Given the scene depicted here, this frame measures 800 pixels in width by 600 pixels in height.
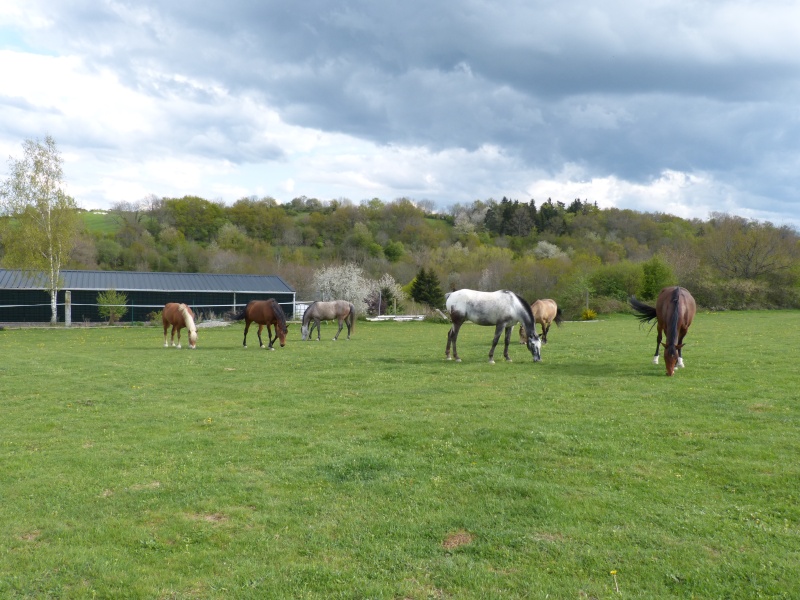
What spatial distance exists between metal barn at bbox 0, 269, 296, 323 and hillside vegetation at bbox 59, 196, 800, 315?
16.2m

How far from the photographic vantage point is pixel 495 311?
50.7 feet

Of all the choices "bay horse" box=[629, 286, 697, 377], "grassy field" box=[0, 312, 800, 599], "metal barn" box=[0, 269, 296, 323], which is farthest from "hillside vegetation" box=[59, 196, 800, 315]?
"grassy field" box=[0, 312, 800, 599]

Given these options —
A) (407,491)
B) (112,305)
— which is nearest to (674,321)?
(407,491)

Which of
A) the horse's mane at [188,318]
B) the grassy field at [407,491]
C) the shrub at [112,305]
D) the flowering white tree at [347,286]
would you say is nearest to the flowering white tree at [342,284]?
the flowering white tree at [347,286]

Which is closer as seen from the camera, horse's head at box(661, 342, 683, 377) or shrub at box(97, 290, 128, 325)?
horse's head at box(661, 342, 683, 377)

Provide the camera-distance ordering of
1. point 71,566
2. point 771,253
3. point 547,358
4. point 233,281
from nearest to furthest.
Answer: point 71,566 → point 547,358 → point 233,281 → point 771,253

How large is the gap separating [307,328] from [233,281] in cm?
2507

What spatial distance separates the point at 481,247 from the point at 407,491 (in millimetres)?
76389

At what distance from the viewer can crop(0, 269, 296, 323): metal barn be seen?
41500mm

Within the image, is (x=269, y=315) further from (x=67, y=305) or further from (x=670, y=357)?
(x=67, y=305)

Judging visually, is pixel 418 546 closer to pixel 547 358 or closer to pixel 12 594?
pixel 12 594

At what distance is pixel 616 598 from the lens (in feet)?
12.2

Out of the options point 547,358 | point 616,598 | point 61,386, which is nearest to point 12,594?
point 616,598

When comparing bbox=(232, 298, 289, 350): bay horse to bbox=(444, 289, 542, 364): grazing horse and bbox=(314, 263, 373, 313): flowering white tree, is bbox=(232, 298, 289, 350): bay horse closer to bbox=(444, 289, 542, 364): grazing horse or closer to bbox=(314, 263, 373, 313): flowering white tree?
bbox=(444, 289, 542, 364): grazing horse
